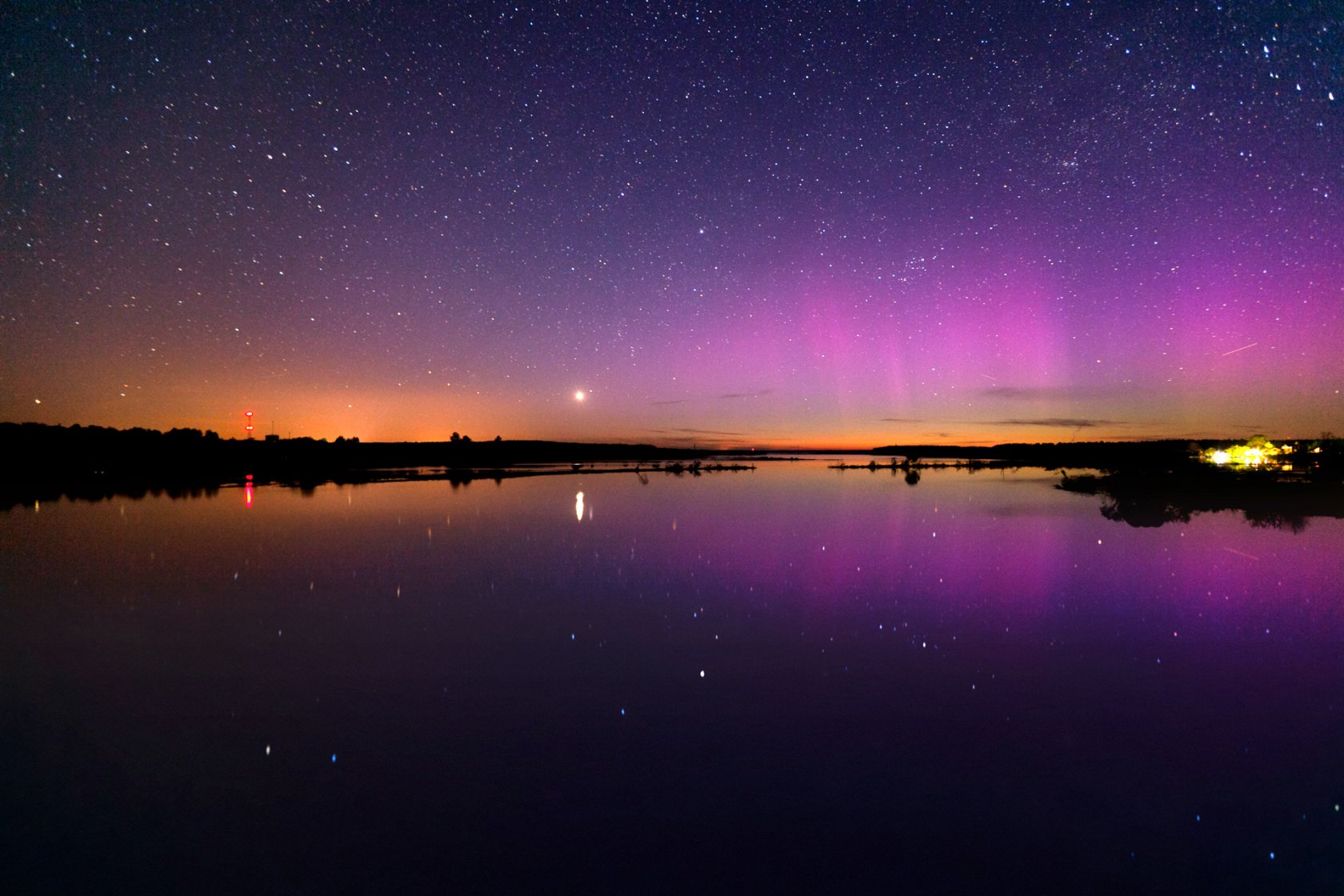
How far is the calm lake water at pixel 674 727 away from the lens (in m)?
5.01

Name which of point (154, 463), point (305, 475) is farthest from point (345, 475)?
point (154, 463)

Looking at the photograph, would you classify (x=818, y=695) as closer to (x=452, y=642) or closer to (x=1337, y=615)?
(x=452, y=642)

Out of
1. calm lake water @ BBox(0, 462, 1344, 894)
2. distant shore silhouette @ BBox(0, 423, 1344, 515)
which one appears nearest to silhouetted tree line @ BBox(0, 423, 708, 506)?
distant shore silhouette @ BBox(0, 423, 1344, 515)

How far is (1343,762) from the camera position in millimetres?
6332

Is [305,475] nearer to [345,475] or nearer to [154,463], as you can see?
[345,475]

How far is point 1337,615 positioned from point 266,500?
4036cm

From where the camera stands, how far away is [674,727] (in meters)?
7.19

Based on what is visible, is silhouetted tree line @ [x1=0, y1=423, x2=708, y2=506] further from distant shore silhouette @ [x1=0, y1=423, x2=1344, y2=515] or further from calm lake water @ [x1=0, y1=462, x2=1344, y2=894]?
calm lake water @ [x1=0, y1=462, x2=1344, y2=894]

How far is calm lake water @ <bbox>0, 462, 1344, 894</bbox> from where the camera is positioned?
501 centimetres

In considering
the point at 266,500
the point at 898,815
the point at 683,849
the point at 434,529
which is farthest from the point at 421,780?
the point at 266,500

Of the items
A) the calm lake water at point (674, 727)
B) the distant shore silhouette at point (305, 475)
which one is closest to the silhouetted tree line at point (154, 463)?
the distant shore silhouette at point (305, 475)

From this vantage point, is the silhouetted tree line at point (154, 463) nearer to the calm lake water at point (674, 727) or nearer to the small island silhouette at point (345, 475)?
the small island silhouette at point (345, 475)

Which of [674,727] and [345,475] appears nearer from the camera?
[674,727]

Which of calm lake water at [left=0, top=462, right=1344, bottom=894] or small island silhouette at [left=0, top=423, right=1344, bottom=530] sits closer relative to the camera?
calm lake water at [left=0, top=462, right=1344, bottom=894]
